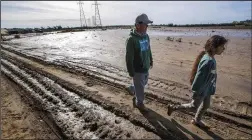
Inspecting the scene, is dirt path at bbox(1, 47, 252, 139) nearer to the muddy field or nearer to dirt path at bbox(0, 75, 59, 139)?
the muddy field

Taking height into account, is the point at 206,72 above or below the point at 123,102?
above

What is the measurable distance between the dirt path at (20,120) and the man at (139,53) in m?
1.96

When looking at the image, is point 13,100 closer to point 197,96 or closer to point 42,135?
point 42,135

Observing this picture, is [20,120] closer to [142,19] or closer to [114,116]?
[114,116]

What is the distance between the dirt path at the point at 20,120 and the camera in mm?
5152

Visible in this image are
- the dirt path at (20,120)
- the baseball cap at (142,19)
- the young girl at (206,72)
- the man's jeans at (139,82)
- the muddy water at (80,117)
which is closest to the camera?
the young girl at (206,72)

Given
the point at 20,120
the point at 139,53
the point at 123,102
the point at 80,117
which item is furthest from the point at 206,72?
the point at 20,120

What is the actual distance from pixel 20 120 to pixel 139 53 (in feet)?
9.72

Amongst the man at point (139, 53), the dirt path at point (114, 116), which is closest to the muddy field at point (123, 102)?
the dirt path at point (114, 116)

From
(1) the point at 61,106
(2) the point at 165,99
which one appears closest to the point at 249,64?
(2) the point at 165,99

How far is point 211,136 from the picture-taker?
16.4 feet

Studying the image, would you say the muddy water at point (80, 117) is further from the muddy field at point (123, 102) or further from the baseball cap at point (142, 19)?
the baseball cap at point (142, 19)

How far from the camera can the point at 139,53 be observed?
18.2 feet

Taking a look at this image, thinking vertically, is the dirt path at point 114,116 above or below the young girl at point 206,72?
below
